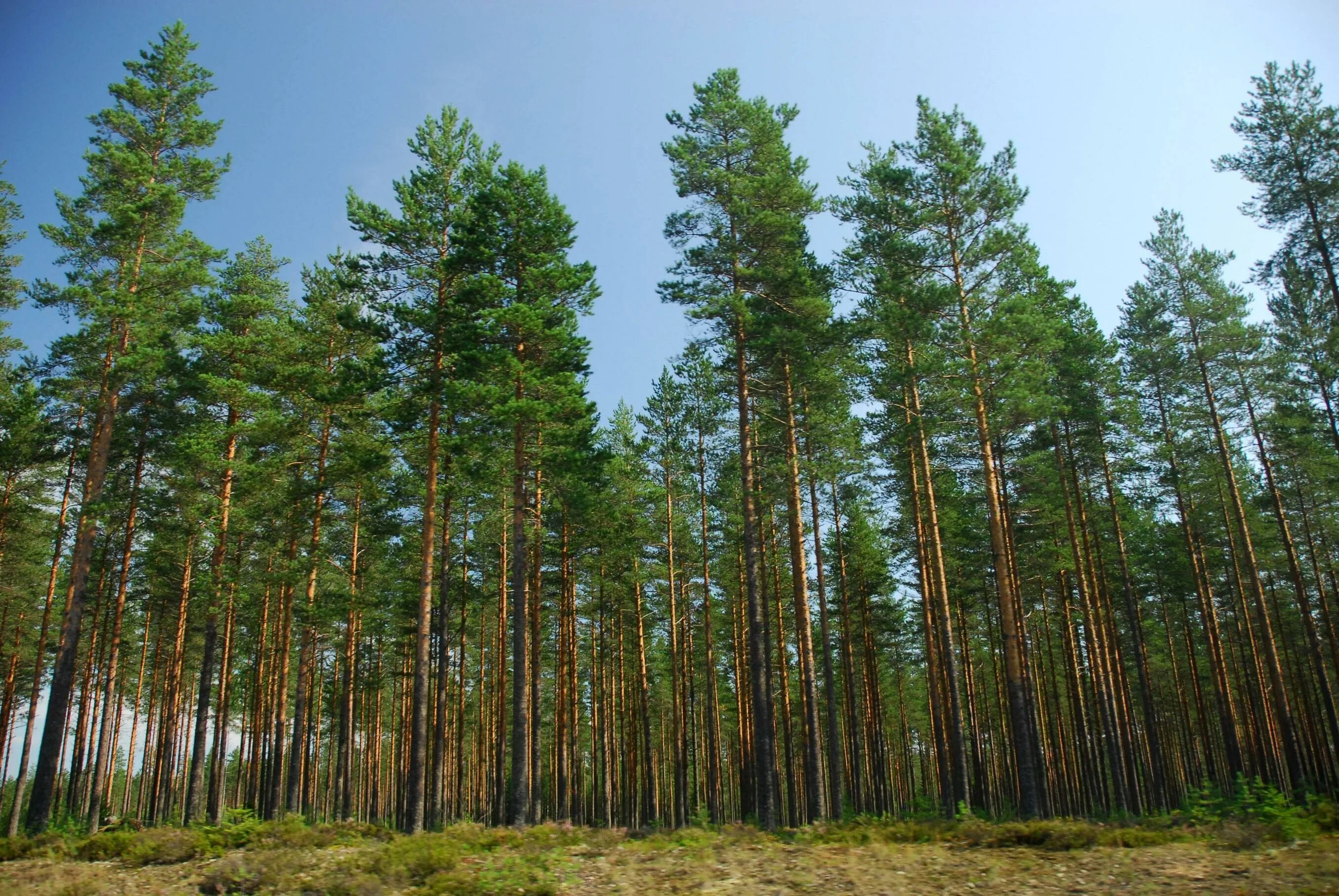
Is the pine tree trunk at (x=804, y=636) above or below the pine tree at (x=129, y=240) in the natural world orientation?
below

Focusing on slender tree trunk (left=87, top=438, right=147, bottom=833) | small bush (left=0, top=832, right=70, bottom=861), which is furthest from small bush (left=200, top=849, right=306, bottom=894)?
slender tree trunk (left=87, top=438, right=147, bottom=833)

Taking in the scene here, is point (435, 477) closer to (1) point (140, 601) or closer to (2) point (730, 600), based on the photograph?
(2) point (730, 600)

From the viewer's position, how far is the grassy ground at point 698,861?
9.07 m

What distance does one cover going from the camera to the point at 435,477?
19.0m

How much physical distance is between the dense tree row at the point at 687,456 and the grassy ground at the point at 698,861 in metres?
2.58

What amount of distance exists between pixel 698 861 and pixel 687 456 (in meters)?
17.8

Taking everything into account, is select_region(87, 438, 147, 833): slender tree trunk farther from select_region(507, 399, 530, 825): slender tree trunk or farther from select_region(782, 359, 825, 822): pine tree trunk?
select_region(782, 359, 825, 822): pine tree trunk

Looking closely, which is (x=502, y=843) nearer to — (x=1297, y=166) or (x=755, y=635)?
(x=755, y=635)

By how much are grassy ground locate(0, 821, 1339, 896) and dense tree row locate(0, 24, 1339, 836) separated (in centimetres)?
258

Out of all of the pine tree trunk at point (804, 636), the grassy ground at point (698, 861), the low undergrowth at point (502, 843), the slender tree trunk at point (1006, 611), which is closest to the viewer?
the grassy ground at point (698, 861)

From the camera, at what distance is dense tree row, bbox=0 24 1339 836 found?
713 inches

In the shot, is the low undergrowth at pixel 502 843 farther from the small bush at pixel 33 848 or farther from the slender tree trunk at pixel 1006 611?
the slender tree trunk at pixel 1006 611

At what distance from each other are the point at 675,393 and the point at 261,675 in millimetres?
21429

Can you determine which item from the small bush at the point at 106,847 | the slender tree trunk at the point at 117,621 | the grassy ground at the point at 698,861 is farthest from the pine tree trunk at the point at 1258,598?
the slender tree trunk at the point at 117,621
